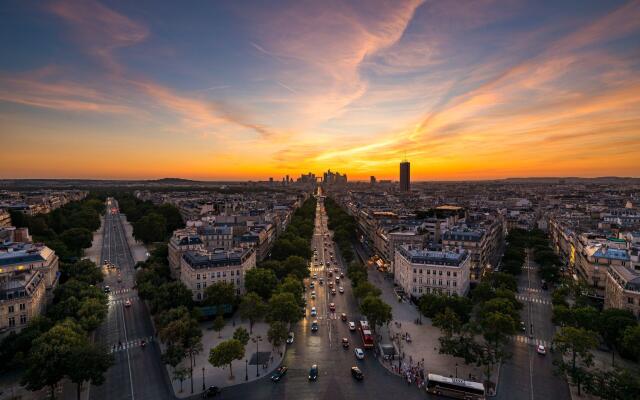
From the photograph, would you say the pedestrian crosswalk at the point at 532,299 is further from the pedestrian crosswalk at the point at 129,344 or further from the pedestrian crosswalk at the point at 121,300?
the pedestrian crosswalk at the point at 121,300

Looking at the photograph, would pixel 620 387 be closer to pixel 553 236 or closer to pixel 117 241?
pixel 553 236

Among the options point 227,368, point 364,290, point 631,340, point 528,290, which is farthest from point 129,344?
point 528,290

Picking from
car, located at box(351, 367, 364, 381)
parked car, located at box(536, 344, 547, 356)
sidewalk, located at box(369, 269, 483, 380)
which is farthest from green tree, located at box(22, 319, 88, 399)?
parked car, located at box(536, 344, 547, 356)

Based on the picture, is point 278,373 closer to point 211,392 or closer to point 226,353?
point 226,353

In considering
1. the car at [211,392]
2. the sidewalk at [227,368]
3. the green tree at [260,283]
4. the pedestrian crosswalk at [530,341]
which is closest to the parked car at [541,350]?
the pedestrian crosswalk at [530,341]

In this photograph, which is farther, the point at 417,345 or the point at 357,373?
the point at 417,345

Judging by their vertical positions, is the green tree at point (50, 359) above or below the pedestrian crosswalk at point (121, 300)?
above

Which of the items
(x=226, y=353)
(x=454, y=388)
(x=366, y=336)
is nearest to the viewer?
(x=454, y=388)

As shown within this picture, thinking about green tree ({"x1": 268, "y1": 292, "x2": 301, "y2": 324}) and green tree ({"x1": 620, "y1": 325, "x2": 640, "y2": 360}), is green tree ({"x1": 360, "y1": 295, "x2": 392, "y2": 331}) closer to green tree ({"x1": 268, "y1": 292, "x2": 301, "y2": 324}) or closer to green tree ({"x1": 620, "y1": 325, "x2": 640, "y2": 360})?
green tree ({"x1": 268, "y1": 292, "x2": 301, "y2": 324})
